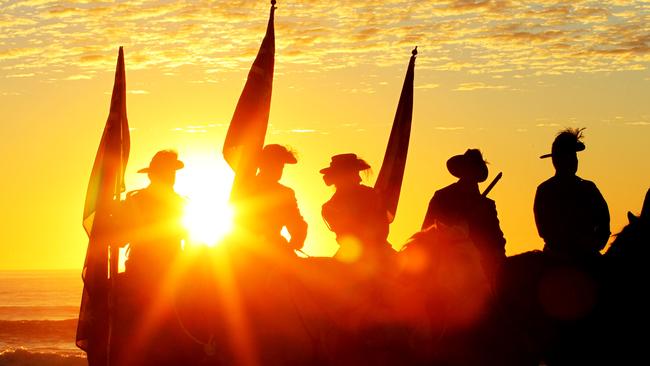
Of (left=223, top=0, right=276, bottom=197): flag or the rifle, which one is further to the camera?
(left=223, top=0, right=276, bottom=197): flag

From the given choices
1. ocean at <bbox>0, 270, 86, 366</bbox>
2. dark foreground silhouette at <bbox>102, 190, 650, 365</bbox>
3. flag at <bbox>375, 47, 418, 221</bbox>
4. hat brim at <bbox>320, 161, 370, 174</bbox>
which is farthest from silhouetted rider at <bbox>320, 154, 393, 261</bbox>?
ocean at <bbox>0, 270, 86, 366</bbox>

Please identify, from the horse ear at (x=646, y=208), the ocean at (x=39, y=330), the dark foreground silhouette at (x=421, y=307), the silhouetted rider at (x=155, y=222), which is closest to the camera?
the horse ear at (x=646, y=208)

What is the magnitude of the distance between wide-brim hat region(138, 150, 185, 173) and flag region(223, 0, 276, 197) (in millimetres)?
701

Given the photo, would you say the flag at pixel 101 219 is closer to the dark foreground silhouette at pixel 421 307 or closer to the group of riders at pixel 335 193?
the group of riders at pixel 335 193

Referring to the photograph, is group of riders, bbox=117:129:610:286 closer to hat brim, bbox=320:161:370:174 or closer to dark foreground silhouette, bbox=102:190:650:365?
hat brim, bbox=320:161:370:174

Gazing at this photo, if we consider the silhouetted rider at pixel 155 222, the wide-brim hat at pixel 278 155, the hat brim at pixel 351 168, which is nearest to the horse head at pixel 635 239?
the hat brim at pixel 351 168

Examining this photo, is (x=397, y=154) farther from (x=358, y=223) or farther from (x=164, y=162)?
(x=358, y=223)

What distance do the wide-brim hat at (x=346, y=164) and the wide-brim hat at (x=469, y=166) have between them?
90 centimetres

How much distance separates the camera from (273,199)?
1176 cm

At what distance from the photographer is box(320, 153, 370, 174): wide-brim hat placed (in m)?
11.6

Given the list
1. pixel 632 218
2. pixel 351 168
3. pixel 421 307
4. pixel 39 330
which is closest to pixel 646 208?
Result: pixel 632 218

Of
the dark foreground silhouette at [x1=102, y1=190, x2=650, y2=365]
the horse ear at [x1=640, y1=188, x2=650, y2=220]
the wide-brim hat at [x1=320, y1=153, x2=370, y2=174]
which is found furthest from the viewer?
the wide-brim hat at [x1=320, y1=153, x2=370, y2=174]

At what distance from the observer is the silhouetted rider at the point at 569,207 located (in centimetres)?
1134

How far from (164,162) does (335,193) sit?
229cm
